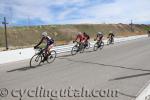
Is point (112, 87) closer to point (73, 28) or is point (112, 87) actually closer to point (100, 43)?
point (100, 43)

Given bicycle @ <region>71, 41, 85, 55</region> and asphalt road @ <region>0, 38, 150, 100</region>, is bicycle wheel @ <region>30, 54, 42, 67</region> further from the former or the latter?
bicycle @ <region>71, 41, 85, 55</region>

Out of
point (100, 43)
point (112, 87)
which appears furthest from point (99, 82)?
point (100, 43)

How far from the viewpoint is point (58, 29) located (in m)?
82.2

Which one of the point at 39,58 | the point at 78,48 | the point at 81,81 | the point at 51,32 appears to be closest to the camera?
the point at 81,81

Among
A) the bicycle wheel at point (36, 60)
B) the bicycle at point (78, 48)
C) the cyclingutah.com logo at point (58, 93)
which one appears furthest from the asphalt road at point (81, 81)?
the bicycle at point (78, 48)

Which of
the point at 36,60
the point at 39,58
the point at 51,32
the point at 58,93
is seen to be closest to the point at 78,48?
the point at 39,58

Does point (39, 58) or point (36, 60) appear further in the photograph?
point (39, 58)

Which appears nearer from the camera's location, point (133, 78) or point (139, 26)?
point (133, 78)

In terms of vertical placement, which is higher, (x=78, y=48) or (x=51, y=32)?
(x=51, y=32)

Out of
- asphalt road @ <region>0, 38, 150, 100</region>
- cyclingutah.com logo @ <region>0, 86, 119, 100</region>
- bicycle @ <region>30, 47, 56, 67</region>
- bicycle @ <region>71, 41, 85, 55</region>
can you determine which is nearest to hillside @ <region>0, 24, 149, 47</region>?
bicycle @ <region>71, 41, 85, 55</region>

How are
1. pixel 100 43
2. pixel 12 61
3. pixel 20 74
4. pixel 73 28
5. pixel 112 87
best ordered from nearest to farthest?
1. pixel 112 87
2. pixel 20 74
3. pixel 12 61
4. pixel 100 43
5. pixel 73 28

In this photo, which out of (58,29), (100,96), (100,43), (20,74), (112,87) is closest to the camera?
(100,96)

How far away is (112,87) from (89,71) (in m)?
3.26

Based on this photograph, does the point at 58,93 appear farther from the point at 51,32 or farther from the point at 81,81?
the point at 51,32
